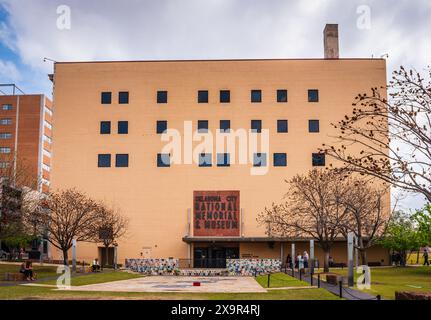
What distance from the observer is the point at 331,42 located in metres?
68.2

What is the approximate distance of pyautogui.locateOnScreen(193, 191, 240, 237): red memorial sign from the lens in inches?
2489

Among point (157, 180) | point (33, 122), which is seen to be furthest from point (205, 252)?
point (33, 122)

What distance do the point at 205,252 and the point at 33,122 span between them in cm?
6144

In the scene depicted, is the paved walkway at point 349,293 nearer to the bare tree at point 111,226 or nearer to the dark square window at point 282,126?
the bare tree at point 111,226

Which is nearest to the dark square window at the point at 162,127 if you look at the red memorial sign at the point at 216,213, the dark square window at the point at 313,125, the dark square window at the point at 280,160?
the red memorial sign at the point at 216,213

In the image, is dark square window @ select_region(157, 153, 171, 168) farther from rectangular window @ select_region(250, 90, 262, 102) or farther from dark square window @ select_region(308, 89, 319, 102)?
dark square window @ select_region(308, 89, 319, 102)

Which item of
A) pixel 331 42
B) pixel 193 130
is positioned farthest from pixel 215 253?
pixel 331 42

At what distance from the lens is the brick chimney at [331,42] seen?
222ft

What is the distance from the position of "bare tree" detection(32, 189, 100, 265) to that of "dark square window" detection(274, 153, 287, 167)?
20.9m

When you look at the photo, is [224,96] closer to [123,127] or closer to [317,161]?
[123,127]

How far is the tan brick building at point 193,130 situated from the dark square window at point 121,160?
126 mm

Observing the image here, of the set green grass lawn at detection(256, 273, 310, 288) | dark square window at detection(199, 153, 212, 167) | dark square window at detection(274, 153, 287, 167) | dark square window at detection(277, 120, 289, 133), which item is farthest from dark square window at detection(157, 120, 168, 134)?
green grass lawn at detection(256, 273, 310, 288)

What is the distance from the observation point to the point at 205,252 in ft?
211
